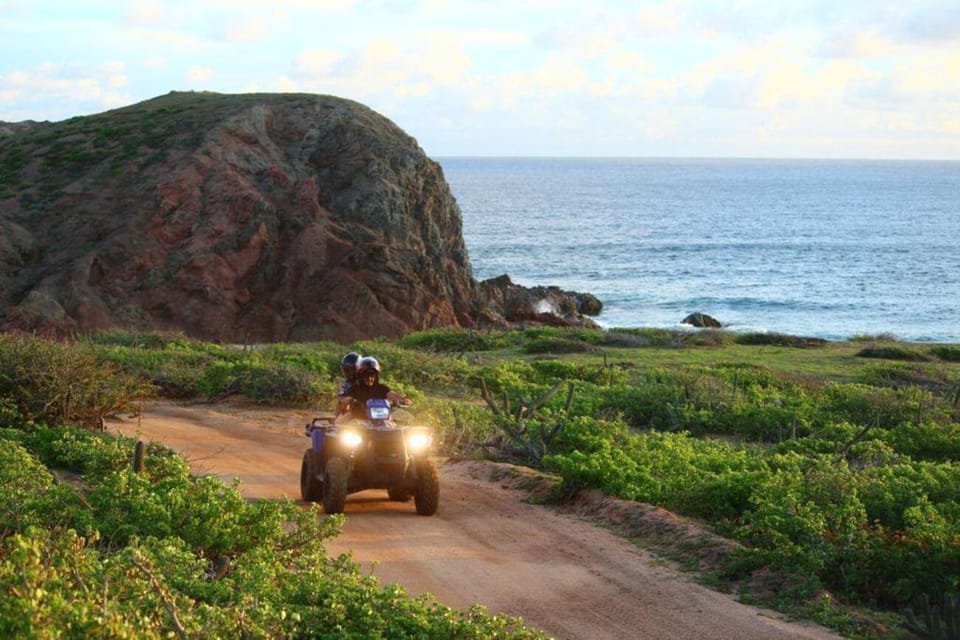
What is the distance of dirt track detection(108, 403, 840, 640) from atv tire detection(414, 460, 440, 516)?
0.48 feet

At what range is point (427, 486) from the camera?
1145cm

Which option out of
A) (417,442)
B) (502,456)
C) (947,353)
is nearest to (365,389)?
(417,442)

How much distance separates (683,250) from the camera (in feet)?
286

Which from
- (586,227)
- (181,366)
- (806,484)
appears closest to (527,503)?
(806,484)

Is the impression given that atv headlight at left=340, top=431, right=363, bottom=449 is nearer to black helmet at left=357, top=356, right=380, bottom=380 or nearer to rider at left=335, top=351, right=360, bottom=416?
rider at left=335, top=351, right=360, bottom=416

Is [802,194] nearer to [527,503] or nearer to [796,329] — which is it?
[796,329]

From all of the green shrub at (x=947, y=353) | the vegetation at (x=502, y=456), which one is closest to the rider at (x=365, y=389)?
the vegetation at (x=502, y=456)

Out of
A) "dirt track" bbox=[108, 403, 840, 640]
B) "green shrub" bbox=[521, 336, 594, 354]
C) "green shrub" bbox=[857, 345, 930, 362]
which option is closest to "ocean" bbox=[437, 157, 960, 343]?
"green shrub" bbox=[857, 345, 930, 362]

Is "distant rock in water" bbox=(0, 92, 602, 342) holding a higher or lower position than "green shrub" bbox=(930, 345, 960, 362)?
higher

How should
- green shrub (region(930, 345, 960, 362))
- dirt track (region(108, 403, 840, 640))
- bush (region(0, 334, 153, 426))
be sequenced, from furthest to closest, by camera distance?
green shrub (region(930, 345, 960, 362)) → bush (region(0, 334, 153, 426)) → dirt track (region(108, 403, 840, 640))

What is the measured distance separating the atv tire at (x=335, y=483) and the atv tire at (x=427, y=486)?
74 cm

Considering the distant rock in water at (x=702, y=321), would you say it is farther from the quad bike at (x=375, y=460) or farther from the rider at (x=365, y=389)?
the quad bike at (x=375, y=460)

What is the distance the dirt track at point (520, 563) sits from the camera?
8.54 meters

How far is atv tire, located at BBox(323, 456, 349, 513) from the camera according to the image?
11172mm
